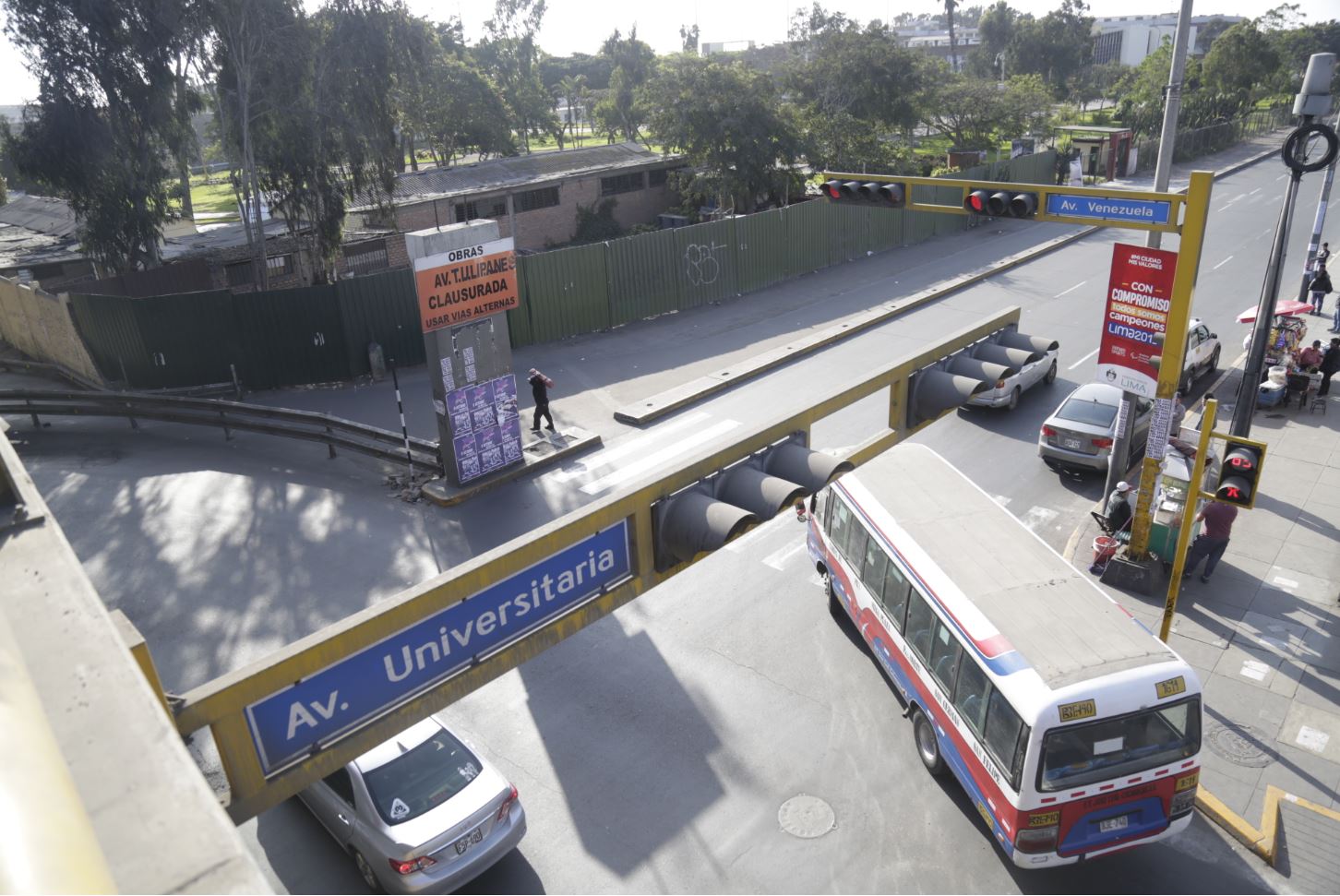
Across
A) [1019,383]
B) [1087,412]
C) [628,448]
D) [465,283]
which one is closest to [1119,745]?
Answer: [1087,412]

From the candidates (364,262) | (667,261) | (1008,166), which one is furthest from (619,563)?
(1008,166)

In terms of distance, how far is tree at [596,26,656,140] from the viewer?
233 feet

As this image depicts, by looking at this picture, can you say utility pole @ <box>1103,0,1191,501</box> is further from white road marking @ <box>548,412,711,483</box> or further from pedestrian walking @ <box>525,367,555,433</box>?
pedestrian walking @ <box>525,367,555,433</box>

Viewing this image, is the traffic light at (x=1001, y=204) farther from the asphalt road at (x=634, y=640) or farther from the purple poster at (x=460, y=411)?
the purple poster at (x=460, y=411)

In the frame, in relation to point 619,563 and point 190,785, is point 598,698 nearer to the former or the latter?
point 619,563

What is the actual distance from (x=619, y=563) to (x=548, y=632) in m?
0.65

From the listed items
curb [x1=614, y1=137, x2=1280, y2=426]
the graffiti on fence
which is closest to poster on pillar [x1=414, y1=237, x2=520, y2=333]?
curb [x1=614, y1=137, x2=1280, y2=426]

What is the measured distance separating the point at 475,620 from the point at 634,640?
743cm

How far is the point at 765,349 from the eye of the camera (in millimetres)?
23672

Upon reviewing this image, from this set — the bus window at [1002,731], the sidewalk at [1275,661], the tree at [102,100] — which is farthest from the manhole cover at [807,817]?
the tree at [102,100]

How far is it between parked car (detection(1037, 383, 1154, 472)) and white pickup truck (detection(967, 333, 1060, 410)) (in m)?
1.11

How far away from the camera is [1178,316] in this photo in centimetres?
1080

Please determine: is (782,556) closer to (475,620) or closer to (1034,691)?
(1034,691)

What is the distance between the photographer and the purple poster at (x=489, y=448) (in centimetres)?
Result: 1605
